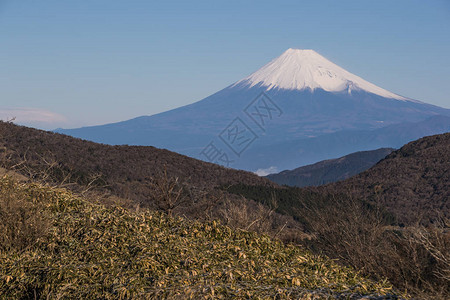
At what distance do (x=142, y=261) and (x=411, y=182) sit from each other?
39.3 m

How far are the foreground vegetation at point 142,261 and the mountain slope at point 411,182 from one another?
89.9 ft

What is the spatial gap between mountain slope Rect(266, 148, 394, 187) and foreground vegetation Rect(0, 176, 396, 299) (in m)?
94.4

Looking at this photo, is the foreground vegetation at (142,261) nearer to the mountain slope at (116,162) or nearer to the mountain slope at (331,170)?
the mountain slope at (116,162)

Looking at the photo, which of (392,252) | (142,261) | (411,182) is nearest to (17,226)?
(142,261)

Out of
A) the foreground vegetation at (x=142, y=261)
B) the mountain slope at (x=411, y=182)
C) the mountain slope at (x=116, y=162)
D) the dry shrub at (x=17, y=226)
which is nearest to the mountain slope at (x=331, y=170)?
the mountain slope at (x=411, y=182)

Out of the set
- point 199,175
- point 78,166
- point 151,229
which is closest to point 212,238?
point 151,229

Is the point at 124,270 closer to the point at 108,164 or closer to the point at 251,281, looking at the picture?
the point at 251,281

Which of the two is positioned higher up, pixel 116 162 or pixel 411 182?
pixel 116 162

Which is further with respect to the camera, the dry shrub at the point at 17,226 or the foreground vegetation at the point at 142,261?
the dry shrub at the point at 17,226

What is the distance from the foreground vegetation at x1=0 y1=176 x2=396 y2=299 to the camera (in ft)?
18.6

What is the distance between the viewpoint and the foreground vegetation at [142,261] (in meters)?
5.67

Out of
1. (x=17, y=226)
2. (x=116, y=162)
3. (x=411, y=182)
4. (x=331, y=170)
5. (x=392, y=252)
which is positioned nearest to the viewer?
(x=17, y=226)

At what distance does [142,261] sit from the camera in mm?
6277

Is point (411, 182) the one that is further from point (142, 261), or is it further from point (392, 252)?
point (142, 261)
